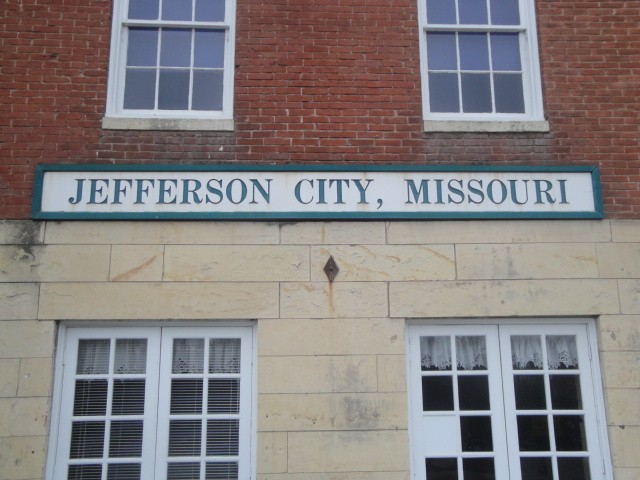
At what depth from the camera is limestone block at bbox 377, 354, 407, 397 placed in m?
6.05

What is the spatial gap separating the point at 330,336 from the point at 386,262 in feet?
3.01

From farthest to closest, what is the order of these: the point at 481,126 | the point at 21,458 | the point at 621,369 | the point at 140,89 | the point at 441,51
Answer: the point at 441,51
the point at 140,89
the point at 481,126
the point at 621,369
the point at 21,458

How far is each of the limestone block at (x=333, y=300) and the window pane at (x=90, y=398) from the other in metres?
1.87

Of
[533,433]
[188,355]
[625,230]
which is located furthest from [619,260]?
[188,355]

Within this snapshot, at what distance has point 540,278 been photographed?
20.7 feet

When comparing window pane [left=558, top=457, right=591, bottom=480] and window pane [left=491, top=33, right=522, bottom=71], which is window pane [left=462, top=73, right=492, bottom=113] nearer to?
window pane [left=491, top=33, right=522, bottom=71]

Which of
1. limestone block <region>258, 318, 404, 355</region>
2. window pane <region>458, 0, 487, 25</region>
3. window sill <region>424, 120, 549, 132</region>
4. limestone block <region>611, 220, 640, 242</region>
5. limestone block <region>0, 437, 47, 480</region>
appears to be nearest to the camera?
limestone block <region>0, 437, 47, 480</region>

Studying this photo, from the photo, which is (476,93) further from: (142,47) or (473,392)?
(142,47)

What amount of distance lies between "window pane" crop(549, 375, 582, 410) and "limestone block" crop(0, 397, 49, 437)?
15.8ft

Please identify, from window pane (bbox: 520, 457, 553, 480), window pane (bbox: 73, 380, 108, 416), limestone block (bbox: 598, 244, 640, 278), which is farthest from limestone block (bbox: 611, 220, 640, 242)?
window pane (bbox: 73, 380, 108, 416)

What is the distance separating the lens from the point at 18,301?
6.10 metres

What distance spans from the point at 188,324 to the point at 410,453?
245 cm

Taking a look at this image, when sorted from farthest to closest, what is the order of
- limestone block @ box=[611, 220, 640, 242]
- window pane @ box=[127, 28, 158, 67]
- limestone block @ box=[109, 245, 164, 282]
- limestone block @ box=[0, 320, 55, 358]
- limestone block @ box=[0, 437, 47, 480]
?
window pane @ box=[127, 28, 158, 67]
limestone block @ box=[611, 220, 640, 242]
limestone block @ box=[109, 245, 164, 282]
limestone block @ box=[0, 320, 55, 358]
limestone block @ box=[0, 437, 47, 480]

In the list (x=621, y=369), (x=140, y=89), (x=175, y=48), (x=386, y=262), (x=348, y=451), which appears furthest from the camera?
(x=175, y=48)
